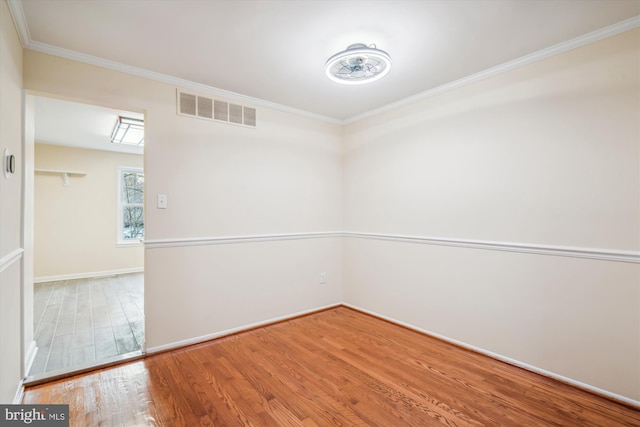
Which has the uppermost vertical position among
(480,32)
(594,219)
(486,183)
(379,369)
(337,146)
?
(480,32)

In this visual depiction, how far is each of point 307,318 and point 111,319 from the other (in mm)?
2275

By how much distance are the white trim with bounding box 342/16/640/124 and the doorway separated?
332 cm

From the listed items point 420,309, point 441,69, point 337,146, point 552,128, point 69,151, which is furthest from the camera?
A: point 69,151

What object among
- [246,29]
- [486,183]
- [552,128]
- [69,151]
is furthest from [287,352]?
[69,151]

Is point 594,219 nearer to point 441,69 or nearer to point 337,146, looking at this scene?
point 441,69

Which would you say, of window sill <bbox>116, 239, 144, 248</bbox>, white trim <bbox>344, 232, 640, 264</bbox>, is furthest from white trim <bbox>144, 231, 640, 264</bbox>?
window sill <bbox>116, 239, 144, 248</bbox>

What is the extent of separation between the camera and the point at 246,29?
196 cm

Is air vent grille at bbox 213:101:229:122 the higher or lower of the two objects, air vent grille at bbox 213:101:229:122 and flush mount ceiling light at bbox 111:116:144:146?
the lower

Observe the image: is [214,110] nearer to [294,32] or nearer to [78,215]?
[294,32]

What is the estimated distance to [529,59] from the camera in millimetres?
2307

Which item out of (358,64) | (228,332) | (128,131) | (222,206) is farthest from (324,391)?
(128,131)

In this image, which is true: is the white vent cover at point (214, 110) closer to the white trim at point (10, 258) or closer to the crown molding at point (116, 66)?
the crown molding at point (116, 66)

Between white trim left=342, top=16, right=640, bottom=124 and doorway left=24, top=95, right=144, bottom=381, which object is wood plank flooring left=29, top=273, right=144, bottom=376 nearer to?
doorway left=24, top=95, right=144, bottom=381

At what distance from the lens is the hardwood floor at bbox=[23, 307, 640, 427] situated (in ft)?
5.82
